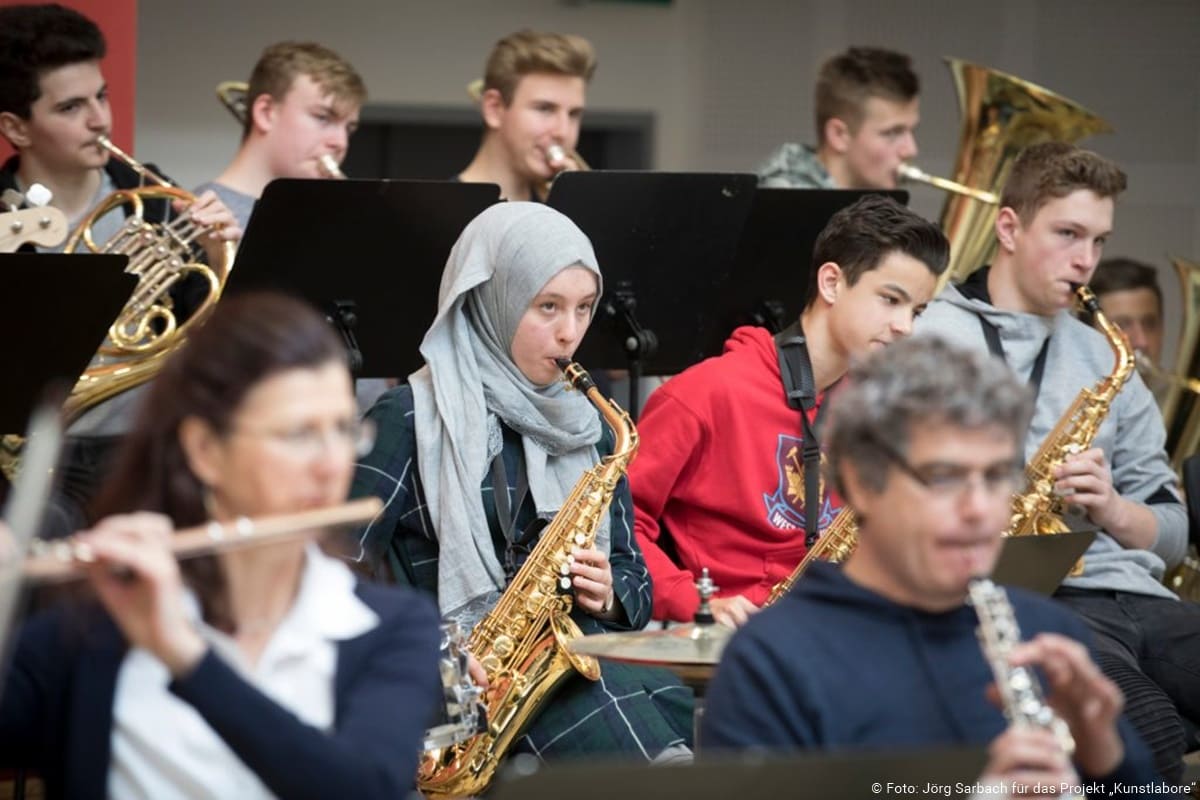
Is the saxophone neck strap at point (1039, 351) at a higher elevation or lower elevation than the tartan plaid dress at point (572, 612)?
higher

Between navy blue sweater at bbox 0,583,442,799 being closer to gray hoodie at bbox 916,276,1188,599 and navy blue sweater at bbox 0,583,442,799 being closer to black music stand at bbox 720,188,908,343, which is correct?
gray hoodie at bbox 916,276,1188,599

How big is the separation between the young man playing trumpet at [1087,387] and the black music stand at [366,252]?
1065 mm

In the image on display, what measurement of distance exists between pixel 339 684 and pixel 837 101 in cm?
374

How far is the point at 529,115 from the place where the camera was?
4.80 meters

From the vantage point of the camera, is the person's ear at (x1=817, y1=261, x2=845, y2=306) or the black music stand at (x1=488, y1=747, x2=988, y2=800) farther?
the person's ear at (x1=817, y1=261, x2=845, y2=306)

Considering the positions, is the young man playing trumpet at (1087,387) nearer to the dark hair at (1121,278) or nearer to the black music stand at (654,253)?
the black music stand at (654,253)

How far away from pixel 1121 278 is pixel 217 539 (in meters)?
4.10

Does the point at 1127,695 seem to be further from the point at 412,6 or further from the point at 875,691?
the point at 412,6

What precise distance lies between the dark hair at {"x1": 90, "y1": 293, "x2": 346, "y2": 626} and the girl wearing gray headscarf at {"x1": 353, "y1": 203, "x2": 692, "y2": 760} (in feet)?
3.95

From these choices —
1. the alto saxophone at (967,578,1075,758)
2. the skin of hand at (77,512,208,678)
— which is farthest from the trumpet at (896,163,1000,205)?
the skin of hand at (77,512,208,678)

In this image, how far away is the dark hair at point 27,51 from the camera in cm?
396

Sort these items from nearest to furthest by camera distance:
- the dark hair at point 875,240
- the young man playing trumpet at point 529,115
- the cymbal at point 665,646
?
1. the cymbal at point 665,646
2. the dark hair at point 875,240
3. the young man playing trumpet at point 529,115

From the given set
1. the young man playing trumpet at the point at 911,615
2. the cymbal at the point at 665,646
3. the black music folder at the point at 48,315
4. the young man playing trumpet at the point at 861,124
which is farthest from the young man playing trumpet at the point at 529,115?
the young man playing trumpet at the point at 911,615

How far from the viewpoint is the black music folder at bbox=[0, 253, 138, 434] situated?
10.4 ft
